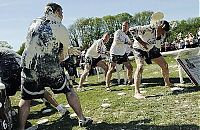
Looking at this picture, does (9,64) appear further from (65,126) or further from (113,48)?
(113,48)

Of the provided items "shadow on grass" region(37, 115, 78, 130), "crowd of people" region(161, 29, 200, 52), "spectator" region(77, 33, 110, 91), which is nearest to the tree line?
"crowd of people" region(161, 29, 200, 52)

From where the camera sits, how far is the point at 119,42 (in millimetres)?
11938

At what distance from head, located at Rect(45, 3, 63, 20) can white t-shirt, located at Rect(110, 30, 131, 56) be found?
542cm

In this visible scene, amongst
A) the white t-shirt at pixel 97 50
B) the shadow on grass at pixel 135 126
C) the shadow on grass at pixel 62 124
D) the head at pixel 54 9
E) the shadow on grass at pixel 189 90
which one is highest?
the head at pixel 54 9

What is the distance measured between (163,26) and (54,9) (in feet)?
11.1

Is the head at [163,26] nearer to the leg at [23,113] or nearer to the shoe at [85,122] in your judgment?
the shoe at [85,122]

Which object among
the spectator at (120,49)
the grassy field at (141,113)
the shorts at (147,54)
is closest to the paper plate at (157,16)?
the shorts at (147,54)

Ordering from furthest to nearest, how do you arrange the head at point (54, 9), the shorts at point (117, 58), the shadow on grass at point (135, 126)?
the shorts at point (117, 58), the head at point (54, 9), the shadow on grass at point (135, 126)

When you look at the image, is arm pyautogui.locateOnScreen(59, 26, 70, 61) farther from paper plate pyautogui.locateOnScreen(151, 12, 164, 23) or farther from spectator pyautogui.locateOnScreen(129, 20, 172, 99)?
paper plate pyautogui.locateOnScreen(151, 12, 164, 23)

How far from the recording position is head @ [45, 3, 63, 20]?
21.0 ft

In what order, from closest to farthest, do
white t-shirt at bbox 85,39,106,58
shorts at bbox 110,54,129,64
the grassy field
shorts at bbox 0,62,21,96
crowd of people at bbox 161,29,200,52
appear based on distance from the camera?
the grassy field → shorts at bbox 0,62,21,96 → shorts at bbox 110,54,129,64 → white t-shirt at bbox 85,39,106,58 → crowd of people at bbox 161,29,200,52

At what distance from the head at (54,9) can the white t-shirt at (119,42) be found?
5420 mm

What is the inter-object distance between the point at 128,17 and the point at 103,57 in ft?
268

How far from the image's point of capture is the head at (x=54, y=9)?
252 inches
